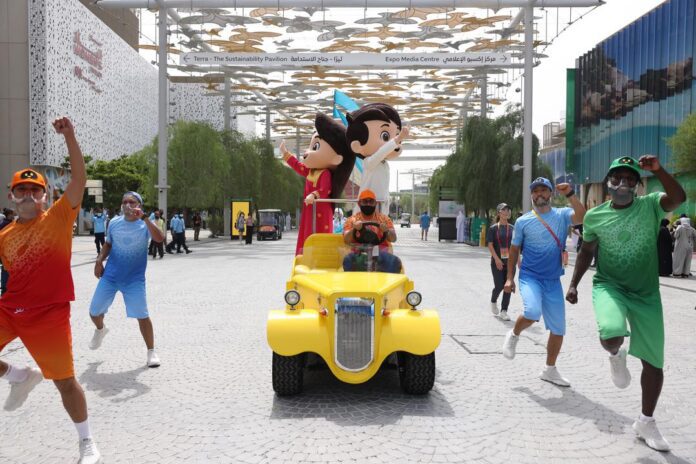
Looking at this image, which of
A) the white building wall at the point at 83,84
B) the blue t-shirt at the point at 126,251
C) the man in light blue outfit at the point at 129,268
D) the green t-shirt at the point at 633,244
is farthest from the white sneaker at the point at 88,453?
the white building wall at the point at 83,84

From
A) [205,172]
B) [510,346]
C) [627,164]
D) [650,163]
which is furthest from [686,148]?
[205,172]

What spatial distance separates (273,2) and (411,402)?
22.5 m

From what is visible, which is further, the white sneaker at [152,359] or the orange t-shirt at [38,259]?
the white sneaker at [152,359]

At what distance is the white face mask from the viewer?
3.79 meters

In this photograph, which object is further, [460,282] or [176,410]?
[460,282]

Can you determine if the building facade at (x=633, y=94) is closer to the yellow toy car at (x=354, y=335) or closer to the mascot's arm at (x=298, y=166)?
the mascot's arm at (x=298, y=166)

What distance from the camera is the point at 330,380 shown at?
590cm

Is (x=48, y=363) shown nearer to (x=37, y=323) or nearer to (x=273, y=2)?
(x=37, y=323)

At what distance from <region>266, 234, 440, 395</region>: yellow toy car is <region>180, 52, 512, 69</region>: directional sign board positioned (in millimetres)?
23729

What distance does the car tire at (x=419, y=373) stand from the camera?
5.19m

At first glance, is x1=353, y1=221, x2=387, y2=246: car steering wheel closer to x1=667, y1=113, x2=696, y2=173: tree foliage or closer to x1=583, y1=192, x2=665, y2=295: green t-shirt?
x1=583, y1=192, x2=665, y2=295: green t-shirt

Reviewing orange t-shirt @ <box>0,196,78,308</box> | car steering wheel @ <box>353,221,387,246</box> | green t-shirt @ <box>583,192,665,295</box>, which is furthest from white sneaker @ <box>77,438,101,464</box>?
green t-shirt @ <box>583,192,665,295</box>

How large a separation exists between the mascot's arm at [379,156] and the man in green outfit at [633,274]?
4.38 m

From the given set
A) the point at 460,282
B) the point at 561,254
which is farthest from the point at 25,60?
the point at 561,254
